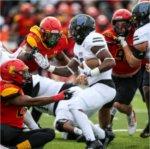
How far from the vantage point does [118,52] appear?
8.48m

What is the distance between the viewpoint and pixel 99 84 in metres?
7.47

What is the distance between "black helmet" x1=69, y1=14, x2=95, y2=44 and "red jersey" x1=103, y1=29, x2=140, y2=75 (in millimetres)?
618

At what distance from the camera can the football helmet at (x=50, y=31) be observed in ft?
27.1

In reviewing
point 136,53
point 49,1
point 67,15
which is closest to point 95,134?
point 136,53

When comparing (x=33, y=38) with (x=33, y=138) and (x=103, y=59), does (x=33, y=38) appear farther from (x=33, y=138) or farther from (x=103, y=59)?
(x=33, y=138)

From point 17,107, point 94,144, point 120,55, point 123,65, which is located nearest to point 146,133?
A: point 123,65

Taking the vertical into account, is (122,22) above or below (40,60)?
above

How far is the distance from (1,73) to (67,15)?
970cm

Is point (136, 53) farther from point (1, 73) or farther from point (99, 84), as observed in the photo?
point (1, 73)

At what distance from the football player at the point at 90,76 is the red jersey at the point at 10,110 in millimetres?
596

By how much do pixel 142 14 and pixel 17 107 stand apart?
190 cm

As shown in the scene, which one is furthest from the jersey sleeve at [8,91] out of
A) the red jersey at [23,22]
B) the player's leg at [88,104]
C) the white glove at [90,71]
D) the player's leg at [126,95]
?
the red jersey at [23,22]

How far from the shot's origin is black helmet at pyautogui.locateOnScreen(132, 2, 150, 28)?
309 inches

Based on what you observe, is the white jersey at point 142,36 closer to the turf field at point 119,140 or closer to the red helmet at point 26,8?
the turf field at point 119,140
